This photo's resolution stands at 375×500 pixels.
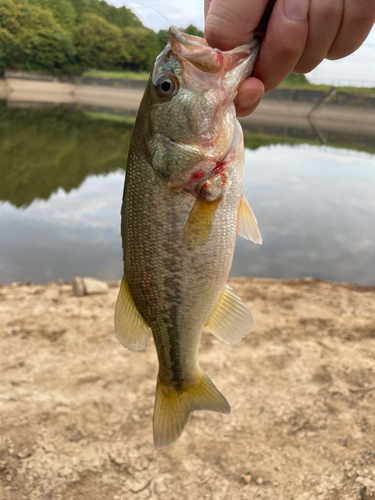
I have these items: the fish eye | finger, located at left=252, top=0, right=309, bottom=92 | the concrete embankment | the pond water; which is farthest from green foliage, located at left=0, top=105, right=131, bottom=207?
the concrete embankment

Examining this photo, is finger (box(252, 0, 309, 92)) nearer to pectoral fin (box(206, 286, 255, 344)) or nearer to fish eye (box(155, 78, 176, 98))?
fish eye (box(155, 78, 176, 98))

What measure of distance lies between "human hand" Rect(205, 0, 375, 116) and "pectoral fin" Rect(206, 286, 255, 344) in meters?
1.15

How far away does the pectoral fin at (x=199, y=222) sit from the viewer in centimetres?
193

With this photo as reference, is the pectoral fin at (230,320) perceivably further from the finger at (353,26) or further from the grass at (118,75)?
the grass at (118,75)

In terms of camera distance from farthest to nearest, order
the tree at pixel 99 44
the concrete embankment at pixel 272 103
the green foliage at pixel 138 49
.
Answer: the tree at pixel 99 44 < the green foliage at pixel 138 49 < the concrete embankment at pixel 272 103

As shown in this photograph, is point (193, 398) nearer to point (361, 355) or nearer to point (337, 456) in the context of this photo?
point (337, 456)

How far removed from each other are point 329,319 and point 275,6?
5.44m

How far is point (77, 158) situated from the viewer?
771 inches

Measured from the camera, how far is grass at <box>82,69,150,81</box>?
171ft

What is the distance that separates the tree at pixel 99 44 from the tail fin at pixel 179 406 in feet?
190

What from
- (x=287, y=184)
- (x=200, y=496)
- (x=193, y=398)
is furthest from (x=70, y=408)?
(x=287, y=184)

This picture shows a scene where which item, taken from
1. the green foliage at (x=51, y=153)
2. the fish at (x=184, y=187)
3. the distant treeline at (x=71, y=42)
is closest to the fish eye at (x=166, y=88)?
the fish at (x=184, y=187)

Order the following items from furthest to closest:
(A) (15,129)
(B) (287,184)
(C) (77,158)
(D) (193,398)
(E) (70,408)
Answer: (A) (15,129) < (C) (77,158) < (B) (287,184) < (E) (70,408) < (D) (193,398)

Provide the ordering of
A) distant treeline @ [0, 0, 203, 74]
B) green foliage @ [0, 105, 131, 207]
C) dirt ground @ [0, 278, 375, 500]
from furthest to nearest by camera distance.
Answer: distant treeline @ [0, 0, 203, 74] < green foliage @ [0, 105, 131, 207] < dirt ground @ [0, 278, 375, 500]
